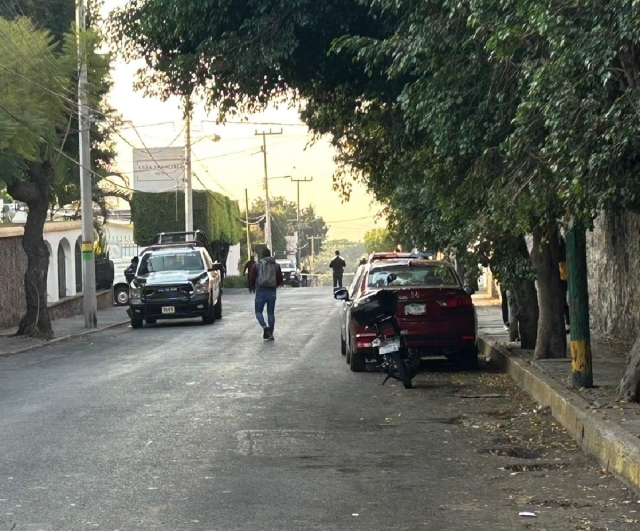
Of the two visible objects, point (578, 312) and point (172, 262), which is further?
point (172, 262)

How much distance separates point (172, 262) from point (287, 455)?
20.8 metres

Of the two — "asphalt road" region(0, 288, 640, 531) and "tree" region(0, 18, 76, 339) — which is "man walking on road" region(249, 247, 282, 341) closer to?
"tree" region(0, 18, 76, 339)

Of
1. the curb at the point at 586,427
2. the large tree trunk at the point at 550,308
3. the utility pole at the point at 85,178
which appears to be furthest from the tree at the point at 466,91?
the utility pole at the point at 85,178

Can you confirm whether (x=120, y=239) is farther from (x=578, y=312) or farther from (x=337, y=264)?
(x=578, y=312)

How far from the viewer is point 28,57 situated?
22.6 metres

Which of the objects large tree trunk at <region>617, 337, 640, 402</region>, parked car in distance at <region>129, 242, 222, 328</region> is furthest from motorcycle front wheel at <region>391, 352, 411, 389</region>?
parked car in distance at <region>129, 242, 222, 328</region>

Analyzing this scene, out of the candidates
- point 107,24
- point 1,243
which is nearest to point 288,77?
point 107,24

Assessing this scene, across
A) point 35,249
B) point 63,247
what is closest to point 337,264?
point 63,247

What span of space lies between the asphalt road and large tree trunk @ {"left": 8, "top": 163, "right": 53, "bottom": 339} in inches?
328

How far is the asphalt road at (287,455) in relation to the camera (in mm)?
7047

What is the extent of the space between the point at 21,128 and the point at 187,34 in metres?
7.06

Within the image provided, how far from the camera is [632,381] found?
10578mm

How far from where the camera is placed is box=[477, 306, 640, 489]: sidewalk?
331 inches

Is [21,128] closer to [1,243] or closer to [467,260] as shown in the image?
[1,243]
